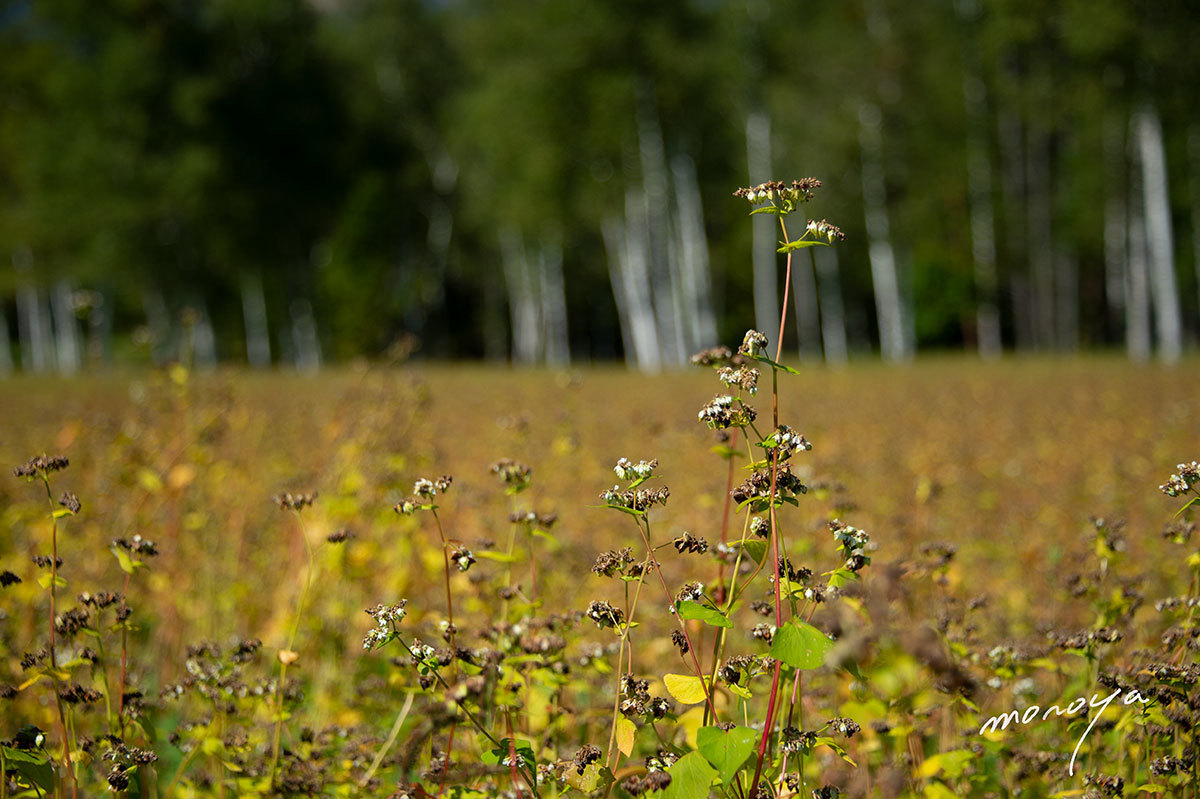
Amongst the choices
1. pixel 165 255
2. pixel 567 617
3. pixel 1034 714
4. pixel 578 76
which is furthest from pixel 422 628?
pixel 165 255

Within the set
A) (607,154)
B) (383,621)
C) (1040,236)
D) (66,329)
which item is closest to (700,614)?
(383,621)

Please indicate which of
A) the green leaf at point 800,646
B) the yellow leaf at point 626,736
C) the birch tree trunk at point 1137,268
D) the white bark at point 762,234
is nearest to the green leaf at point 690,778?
the yellow leaf at point 626,736

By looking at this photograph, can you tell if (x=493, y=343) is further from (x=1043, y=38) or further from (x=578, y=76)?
(x=1043, y=38)

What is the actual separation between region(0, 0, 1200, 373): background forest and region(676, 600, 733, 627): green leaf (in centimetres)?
1725

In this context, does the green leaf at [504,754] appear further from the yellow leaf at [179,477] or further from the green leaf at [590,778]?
the yellow leaf at [179,477]

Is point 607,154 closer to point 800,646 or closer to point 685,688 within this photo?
point 685,688

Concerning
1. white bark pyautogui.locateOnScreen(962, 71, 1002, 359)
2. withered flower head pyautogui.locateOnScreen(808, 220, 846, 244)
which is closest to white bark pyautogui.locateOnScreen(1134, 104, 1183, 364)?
white bark pyautogui.locateOnScreen(962, 71, 1002, 359)

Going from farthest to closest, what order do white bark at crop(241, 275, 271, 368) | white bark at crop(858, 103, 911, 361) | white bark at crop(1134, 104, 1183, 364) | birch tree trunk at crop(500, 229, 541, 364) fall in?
birch tree trunk at crop(500, 229, 541, 364) → white bark at crop(241, 275, 271, 368) → white bark at crop(858, 103, 911, 361) → white bark at crop(1134, 104, 1183, 364)

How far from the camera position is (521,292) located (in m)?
30.9

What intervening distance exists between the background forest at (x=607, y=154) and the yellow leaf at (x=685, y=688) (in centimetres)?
1717

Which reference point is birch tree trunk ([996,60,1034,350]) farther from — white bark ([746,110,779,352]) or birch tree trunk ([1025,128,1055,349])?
white bark ([746,110,779,352])

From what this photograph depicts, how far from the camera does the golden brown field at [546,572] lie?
205cm

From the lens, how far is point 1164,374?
1254cm

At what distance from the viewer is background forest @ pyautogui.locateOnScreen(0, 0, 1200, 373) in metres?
21.1
